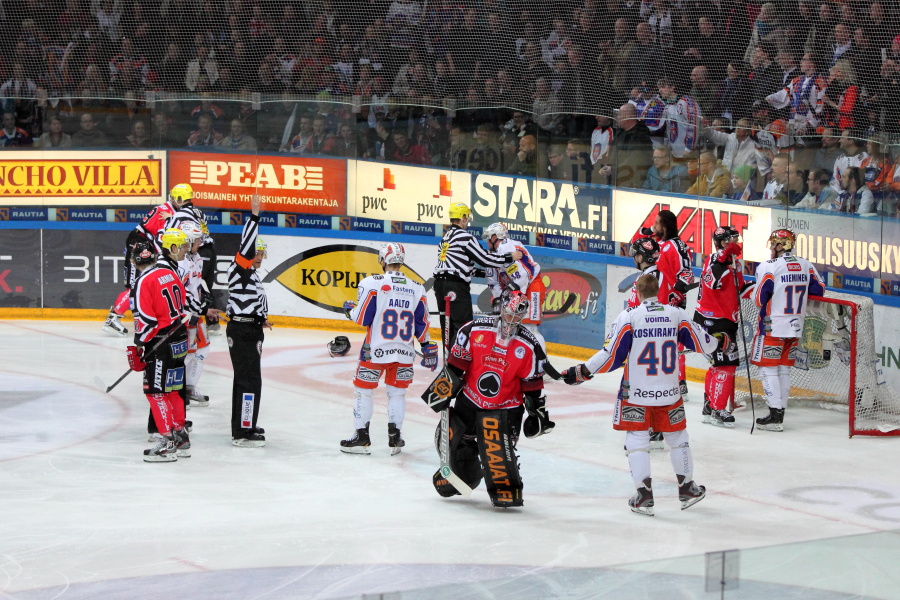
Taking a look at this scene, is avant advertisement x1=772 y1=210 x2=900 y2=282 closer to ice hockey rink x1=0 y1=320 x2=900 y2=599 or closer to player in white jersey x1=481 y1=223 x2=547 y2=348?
ice hockey rink x1=0 y1=320 x2=900 y2=599

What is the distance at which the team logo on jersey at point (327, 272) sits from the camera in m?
13.6

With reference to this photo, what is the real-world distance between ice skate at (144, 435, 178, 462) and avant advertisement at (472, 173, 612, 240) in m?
5.58

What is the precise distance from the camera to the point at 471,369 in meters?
6.86

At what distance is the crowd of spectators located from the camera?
1107 centimetres

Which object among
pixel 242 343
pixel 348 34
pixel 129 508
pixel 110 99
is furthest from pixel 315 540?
pixel 348 34

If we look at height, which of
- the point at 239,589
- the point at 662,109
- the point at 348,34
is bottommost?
the point at 239,589

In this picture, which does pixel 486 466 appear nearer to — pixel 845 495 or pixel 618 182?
pixel 845 495

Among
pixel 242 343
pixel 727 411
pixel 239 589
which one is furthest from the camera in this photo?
pixel 727 411

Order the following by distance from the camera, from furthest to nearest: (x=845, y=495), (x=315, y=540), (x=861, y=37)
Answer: (x=861, y=37) < (x=845, y=495) < (x=315, y=540)

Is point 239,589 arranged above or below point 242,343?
below

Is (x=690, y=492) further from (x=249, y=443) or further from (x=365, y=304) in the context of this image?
(x=249, y=443)

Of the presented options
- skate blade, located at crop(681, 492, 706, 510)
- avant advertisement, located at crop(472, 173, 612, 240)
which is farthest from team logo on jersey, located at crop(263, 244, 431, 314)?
skate blade, located at crop(681, 492, 706, 510)

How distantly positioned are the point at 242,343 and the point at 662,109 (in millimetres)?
5467

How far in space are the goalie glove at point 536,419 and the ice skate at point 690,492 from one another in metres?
0.84
